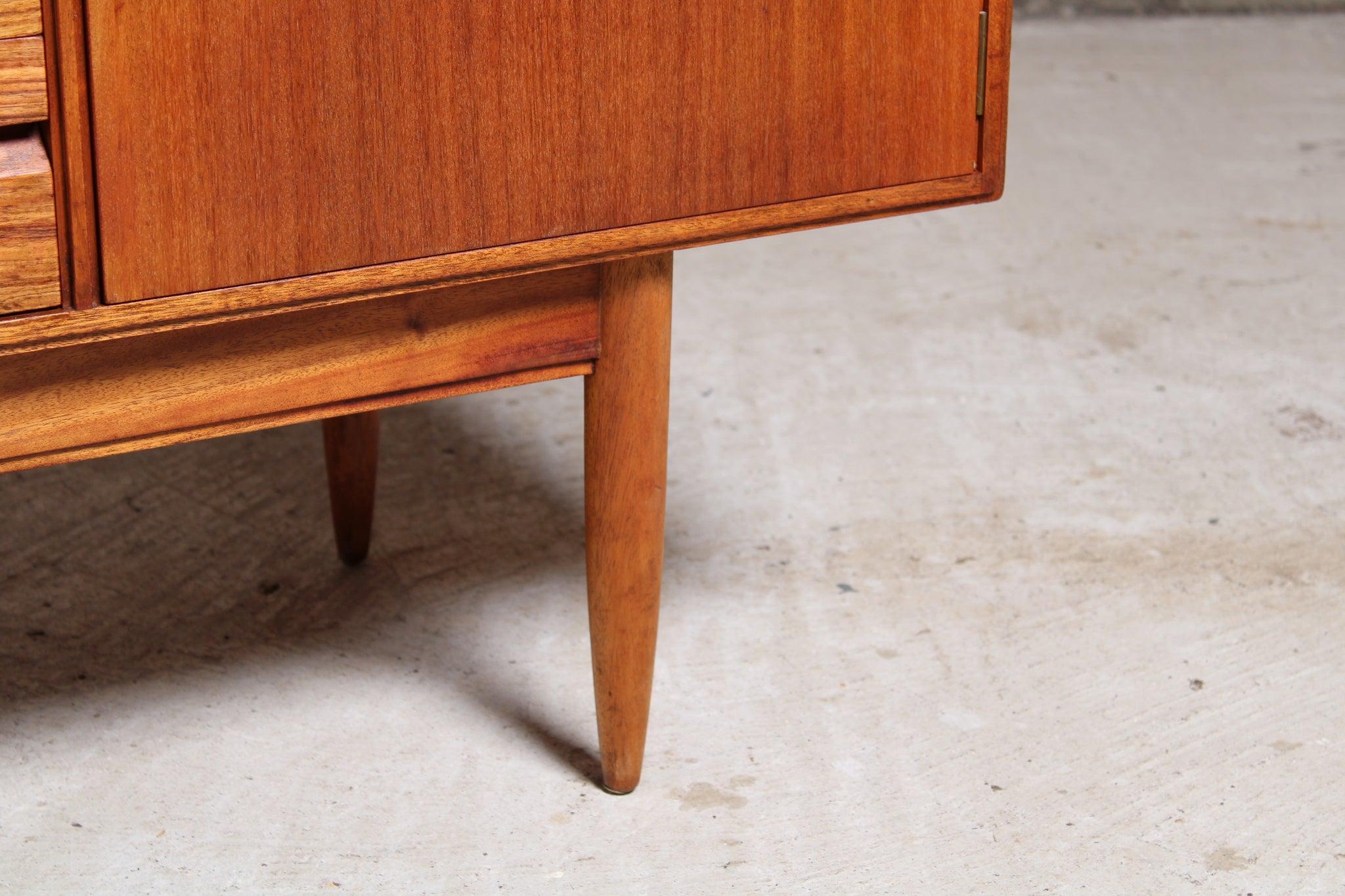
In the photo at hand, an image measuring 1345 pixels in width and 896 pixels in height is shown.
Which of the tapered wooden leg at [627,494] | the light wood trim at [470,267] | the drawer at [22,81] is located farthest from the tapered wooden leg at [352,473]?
the drawer at [22,81]

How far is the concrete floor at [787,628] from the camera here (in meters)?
1.22

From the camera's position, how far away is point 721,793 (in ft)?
4.20

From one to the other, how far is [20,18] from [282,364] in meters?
0.26

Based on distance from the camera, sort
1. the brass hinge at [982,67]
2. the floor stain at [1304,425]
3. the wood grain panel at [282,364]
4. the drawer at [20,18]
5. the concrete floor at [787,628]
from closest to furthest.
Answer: the drawer at [20,18], the wood grain panel at [282,364], the brass hinge at [982,67], the concrete floor at [787,628], the floor stain at [1304,425]

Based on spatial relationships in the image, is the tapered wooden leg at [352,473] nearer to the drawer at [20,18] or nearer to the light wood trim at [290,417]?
the light wood trim at [290,417]

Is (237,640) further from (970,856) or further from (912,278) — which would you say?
(912,278)

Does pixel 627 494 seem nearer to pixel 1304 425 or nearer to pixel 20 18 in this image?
pixel 20 18

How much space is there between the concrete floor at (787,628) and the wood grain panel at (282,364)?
37 cm

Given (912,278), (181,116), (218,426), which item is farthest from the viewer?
(912,278)

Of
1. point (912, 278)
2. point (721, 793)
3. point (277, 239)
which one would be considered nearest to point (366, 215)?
point (277, 239)

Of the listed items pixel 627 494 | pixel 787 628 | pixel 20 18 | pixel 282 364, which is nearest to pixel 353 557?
pixel 787 628

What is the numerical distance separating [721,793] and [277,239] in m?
0.59

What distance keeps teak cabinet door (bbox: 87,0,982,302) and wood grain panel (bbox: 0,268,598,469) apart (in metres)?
0.08

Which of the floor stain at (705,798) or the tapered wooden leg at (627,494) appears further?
the floor stain at (705,798)
